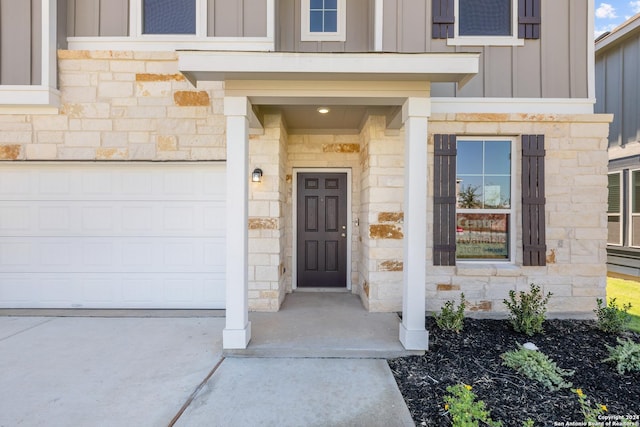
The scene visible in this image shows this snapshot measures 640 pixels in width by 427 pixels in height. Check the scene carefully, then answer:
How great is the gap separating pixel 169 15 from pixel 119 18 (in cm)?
64

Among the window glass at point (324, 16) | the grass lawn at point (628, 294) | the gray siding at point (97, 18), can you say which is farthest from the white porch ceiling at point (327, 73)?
the grass lawn at point (628, 294)

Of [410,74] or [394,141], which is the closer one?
[410,74]

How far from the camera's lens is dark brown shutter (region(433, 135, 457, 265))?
3.95 meters

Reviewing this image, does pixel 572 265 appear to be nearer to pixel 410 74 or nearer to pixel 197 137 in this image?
pixel 410 74

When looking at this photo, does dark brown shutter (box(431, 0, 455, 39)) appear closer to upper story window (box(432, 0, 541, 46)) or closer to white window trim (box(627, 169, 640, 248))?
upper story window (box(432, 0, 541, 46))

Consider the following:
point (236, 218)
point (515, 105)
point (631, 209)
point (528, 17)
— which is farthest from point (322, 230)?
point (631, 209)

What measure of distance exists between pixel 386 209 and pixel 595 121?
2.82m

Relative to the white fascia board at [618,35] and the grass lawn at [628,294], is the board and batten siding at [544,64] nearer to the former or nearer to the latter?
the grass lawn at [628,294]

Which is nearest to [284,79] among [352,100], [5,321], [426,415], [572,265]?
[352,100]

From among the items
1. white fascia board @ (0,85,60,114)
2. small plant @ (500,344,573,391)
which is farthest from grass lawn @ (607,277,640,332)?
white fascia board @ (0,85,60,114)

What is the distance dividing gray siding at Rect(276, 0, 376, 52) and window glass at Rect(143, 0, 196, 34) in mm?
1172

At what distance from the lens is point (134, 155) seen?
162 inches

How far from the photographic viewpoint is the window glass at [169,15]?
4.13 meters

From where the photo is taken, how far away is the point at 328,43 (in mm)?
4188
